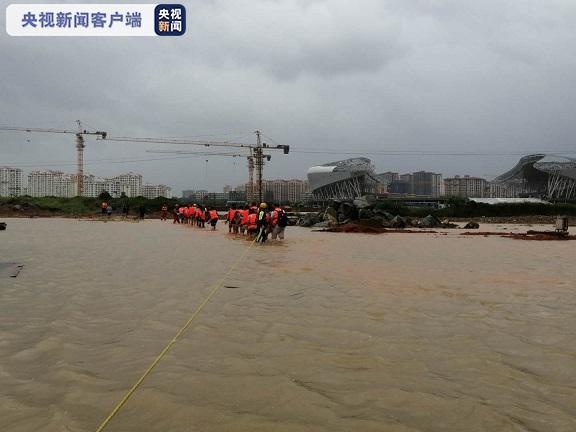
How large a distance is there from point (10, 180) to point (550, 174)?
128 metres

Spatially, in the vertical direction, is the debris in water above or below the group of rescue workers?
below

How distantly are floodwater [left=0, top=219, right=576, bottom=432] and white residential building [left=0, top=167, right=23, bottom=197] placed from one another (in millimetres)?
131405

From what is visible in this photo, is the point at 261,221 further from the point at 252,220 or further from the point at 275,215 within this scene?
the point at 252,220

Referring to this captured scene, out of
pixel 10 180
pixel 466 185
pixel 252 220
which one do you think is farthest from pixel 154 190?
pixel 252 220

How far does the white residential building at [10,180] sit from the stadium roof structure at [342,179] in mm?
73693

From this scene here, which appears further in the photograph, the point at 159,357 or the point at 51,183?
the point at 51,183

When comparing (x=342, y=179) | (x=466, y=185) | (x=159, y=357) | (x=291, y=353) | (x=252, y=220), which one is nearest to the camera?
(x=159, y=357)

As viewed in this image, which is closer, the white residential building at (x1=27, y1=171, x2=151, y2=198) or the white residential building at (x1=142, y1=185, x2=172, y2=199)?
the white residential building at (x1=27, y1=171, x2=151, y2=198)

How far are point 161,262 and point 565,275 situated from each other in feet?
28.3

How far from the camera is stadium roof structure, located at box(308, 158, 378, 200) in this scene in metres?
133

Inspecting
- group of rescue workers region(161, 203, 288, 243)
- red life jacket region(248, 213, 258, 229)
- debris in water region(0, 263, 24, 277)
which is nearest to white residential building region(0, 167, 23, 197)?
group of rescue workers region(161, 203, 288, 243)

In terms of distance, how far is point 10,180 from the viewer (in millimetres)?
126125

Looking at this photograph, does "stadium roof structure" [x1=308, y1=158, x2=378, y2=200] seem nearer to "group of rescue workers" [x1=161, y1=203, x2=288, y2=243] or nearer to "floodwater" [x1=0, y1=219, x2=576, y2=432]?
"group of rescue workers" [x1=161, y1=203, x2=288, y2=243]

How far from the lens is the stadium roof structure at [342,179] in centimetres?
13325
